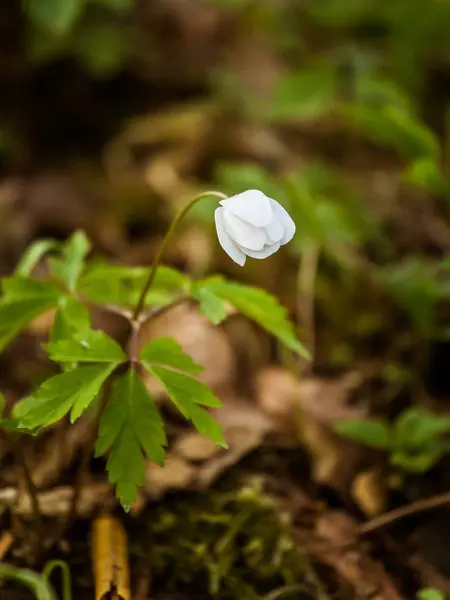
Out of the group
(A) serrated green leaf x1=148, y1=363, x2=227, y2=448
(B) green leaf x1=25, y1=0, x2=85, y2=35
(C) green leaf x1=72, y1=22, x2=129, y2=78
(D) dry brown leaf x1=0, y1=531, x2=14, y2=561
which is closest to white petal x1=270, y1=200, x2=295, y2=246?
(A) serrated green leaf x1=148, y1=363, x2=227, y2=448

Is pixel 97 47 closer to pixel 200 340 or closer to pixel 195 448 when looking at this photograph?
pixel 200 340

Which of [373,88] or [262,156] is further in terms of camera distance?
[262,156]

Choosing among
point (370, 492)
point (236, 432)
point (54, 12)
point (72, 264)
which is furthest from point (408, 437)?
point (54, 12)

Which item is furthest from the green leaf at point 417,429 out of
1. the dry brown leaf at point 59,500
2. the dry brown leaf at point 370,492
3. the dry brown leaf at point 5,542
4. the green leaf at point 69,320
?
the dry brown leaf at point 5,542

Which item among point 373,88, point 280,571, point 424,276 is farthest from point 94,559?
point 373,88

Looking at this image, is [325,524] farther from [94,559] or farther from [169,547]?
[94,559]

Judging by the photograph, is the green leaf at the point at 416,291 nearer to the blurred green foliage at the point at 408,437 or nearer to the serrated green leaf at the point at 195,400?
the blurred green foliage at the point at 408,437
